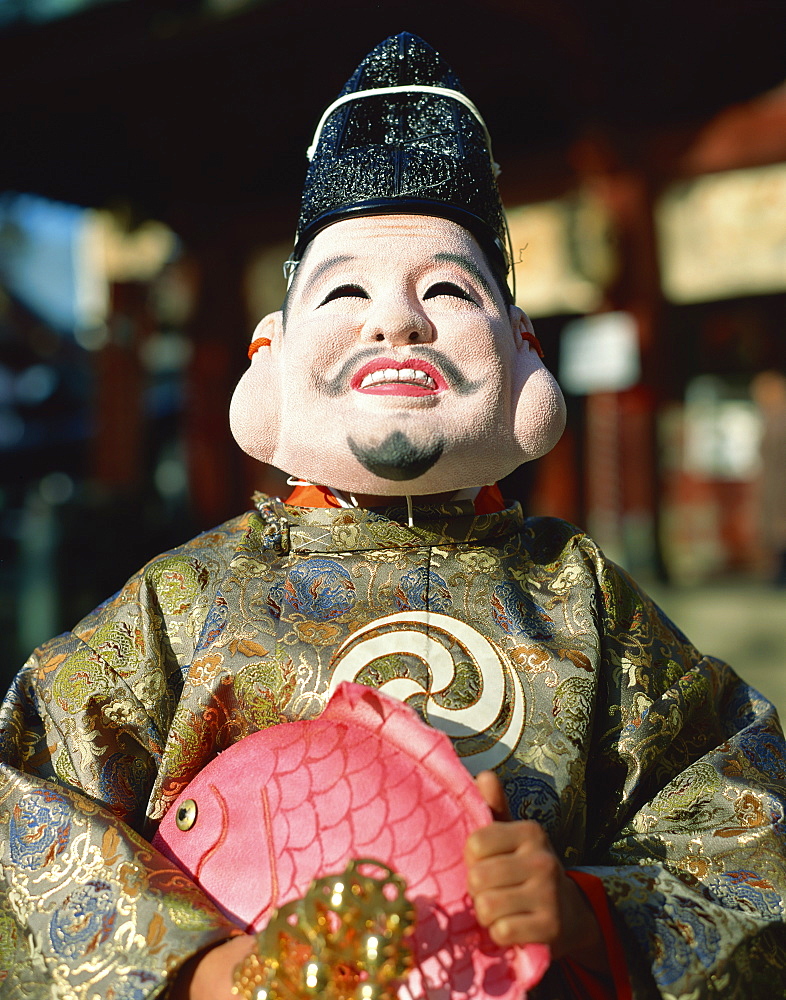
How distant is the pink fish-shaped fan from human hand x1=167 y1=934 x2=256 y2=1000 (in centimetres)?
5

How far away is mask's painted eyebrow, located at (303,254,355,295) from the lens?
135 cm

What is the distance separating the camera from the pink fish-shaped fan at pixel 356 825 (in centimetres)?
99

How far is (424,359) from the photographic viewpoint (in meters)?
1.28

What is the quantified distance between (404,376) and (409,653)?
0.36m

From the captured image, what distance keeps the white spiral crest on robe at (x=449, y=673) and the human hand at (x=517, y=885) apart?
19cm

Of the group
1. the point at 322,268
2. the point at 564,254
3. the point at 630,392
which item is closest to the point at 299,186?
the point at 564,254

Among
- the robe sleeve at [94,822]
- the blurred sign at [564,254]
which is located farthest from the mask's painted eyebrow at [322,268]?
the blurred sign at [564,254]

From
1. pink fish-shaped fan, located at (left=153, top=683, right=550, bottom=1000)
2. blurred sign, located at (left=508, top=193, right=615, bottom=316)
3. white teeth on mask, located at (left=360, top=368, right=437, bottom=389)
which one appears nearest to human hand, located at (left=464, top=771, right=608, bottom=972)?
pink fish-shaped fan, located at (left=153, top=683, right=550, bottom=1000)

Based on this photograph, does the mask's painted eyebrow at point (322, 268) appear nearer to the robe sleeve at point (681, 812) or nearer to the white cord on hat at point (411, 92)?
the white cord on hat at point (411, 92)

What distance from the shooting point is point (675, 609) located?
617 centimetres

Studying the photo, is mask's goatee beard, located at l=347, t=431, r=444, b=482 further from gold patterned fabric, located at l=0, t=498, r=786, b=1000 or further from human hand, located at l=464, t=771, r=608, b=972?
human hand, located at l=464, t=771, r=608, b=972

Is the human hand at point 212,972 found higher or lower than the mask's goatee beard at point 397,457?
lower

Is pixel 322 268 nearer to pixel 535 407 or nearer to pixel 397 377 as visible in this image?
pixel 397 377

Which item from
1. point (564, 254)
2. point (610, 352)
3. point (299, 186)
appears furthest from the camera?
→ point (299, 186)
